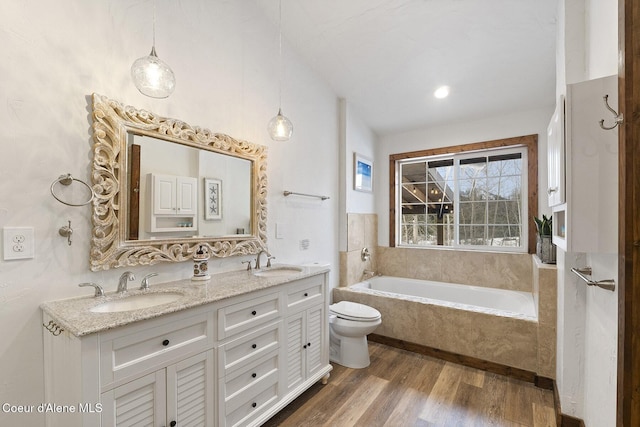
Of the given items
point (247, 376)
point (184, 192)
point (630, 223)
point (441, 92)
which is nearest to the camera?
point (630, 223)

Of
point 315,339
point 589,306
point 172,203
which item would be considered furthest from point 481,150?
point 172,203

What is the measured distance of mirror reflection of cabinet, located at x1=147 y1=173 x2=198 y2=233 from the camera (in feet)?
5.52

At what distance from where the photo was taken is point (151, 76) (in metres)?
1.33

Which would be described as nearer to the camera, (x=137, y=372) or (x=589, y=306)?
(x=137, y=372)

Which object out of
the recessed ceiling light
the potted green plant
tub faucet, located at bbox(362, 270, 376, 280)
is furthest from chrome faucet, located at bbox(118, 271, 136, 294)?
the recessed ceiling light

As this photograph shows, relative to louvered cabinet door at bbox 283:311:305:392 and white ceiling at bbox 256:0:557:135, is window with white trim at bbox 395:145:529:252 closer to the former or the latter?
white ceiling at bbox 256:0:557:135

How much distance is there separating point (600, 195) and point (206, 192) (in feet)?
6.71

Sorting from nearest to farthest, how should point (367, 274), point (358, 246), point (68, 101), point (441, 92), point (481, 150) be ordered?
point (68, 101), point (441, 92), point (481, 150), point (358, 246), point (367, 274)

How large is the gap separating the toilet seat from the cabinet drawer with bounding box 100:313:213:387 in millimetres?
1305

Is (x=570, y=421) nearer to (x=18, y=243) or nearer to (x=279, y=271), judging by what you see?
(x=279, y=271)

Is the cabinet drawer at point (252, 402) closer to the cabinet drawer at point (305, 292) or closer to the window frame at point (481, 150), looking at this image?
the cabinet drawer at point (305, 292)

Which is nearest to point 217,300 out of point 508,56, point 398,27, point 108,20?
point 108,20

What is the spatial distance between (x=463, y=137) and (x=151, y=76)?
3.19 meters

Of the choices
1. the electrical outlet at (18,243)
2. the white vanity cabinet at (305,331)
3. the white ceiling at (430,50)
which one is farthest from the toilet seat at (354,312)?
the white ceiling at (430,50)
